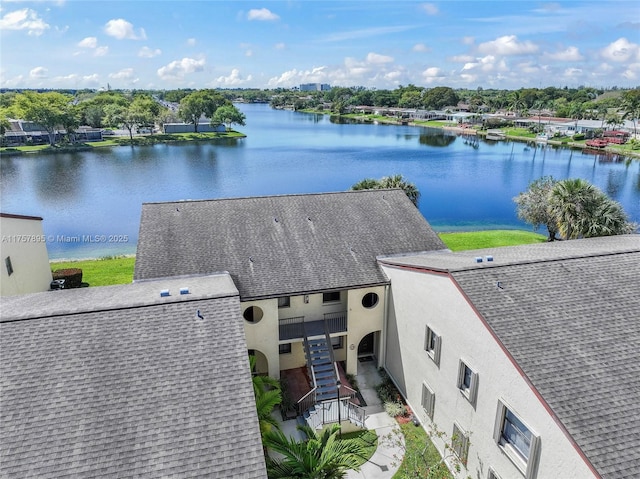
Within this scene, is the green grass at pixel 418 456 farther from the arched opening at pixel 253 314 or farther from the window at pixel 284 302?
the arched opening at pixel 253 314

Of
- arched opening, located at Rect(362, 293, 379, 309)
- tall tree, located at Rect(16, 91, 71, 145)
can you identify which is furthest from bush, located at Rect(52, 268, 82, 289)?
tall tree, located at Rect(16, 91, 71, 145)

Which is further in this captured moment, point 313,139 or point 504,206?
point 313,139

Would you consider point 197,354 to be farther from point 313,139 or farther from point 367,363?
point 313,139

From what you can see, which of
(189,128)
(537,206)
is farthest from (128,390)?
(189,128)

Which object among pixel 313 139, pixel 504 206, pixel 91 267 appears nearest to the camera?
pixel 91 267

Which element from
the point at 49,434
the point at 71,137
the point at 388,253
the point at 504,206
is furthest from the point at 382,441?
the point at 71,137

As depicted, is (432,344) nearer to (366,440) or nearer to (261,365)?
(366,440)
